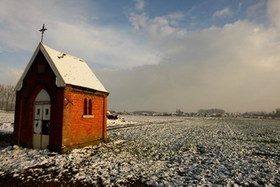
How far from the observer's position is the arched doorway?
42.9 ft

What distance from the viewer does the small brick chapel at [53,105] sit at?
41.2ft

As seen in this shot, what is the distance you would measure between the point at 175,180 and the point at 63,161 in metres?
5.82

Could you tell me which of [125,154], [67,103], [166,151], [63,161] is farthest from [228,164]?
[67,103]

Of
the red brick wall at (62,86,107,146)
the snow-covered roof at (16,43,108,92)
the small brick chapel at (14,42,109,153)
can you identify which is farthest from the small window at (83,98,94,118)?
the snow-covered roof at (16,43,108,92)

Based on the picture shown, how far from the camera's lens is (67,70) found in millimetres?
14039

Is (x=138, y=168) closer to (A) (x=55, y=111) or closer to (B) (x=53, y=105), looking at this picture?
(A) (x=55, y=111)

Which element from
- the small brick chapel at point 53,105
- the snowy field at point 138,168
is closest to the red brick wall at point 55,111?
the small brick chapel at point 53,105

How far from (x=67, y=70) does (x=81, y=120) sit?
11.4ft

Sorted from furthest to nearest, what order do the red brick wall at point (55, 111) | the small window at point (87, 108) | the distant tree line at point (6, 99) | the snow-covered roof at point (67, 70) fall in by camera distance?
1. the distant tree line at point (6, 99)
2. the small window at point (87, 108)
3. the snow-covered roof at point (67, 70)
4. the red brick wall at point (55, 111)

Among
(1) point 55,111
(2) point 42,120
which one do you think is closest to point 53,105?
(1) point 55,111

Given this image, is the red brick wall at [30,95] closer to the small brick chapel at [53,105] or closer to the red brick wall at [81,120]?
the small brick chapel at [53,105]

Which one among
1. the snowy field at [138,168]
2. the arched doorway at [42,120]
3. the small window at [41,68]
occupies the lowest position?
the snowy field at [138,168]

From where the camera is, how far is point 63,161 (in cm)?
1064

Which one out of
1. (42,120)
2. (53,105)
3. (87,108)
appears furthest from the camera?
(87,108)
